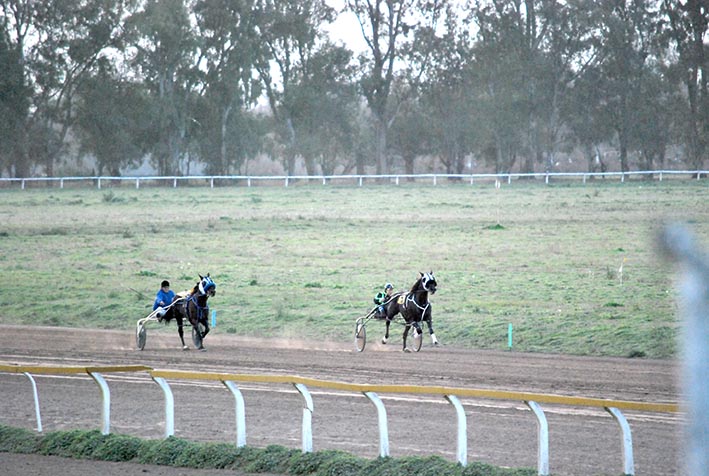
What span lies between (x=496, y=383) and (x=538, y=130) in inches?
1943

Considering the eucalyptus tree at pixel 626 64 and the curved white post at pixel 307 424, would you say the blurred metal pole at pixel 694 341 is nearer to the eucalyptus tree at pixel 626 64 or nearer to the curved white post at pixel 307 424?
the curved white post at pixel 307 424

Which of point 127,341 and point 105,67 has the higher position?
point 105,67

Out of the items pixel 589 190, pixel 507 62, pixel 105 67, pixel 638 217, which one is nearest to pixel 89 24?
pixel 105 67

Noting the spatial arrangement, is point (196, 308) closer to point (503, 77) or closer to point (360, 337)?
point (360, 337)

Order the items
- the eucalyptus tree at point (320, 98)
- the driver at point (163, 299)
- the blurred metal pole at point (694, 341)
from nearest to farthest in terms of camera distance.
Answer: the blurred metal pole at point (694, 341), the driver at point (163, 299), the eucalyptus tree at point (320, 98)

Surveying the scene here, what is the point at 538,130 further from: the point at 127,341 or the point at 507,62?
the point at 127,341

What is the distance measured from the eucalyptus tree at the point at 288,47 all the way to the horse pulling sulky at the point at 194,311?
46.1 meters

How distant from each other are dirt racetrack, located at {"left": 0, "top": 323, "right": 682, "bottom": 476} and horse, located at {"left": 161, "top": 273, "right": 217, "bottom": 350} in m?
0.40

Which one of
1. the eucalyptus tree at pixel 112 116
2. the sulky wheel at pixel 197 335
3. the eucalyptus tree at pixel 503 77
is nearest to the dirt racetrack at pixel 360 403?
the sulky wheel at pixel 197 335

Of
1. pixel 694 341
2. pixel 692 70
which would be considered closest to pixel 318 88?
pixel 692 70

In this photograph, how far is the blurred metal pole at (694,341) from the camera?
921mm

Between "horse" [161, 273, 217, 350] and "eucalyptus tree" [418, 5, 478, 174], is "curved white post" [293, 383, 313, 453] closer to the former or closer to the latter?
"horse" [161, 273, 217, 350]

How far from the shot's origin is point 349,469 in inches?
281

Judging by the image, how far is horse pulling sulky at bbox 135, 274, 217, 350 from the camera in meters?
14.8
